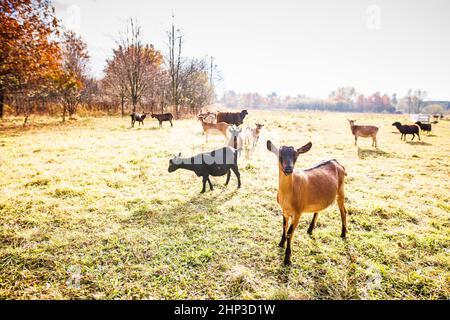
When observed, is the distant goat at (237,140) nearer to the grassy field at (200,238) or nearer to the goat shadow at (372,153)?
the grassy field at (200,238)

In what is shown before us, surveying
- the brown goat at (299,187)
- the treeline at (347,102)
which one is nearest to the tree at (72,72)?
the brown goat at (299,187)

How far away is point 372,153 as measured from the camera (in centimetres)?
1209

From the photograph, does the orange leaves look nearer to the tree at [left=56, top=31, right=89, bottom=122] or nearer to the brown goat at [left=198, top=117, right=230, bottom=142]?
the tree at [left=56, top=31, right=89, bottom=122]

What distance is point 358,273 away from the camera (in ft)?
11.3

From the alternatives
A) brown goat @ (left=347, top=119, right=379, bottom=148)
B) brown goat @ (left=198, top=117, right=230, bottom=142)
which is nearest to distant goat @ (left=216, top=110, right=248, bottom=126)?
brown goat @ (left=198, top=117, right=230, bottom=142)

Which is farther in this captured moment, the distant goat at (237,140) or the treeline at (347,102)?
the treeline at (347,102)

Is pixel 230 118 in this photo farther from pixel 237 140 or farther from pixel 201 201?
pixel 201 201

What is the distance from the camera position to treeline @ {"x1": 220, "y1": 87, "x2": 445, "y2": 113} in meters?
126

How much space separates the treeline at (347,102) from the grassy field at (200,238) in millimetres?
125733

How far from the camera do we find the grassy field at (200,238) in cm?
316

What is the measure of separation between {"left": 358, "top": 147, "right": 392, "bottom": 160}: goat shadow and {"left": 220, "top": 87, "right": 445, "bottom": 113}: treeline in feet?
383

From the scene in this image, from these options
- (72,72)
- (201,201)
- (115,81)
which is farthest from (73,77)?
(201,201)

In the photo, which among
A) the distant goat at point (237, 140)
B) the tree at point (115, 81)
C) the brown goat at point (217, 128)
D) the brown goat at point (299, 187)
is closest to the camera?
the brown goat at point (299, 187)
